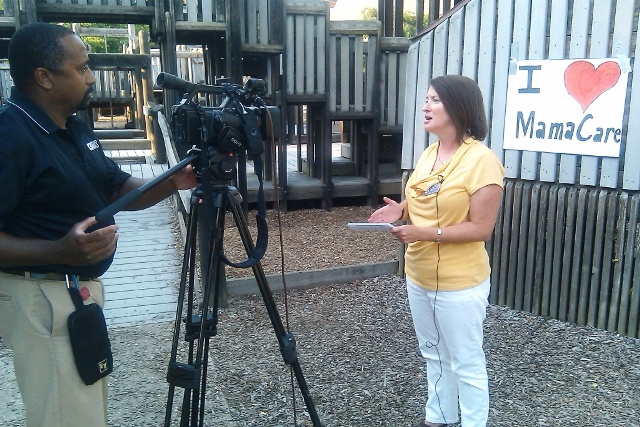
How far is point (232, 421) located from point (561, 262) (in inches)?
117

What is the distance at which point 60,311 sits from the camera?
6.93ft

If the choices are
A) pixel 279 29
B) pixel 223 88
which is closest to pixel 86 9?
pixel 279 29

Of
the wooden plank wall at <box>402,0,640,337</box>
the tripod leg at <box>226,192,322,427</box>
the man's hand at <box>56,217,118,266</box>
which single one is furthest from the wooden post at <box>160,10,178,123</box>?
the man's hand at <box>56,217,118,266</box>

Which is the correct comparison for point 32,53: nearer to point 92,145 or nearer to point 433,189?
point 92,145

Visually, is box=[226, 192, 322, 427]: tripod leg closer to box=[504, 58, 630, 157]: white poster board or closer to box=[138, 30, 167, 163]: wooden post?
box=[504, 58, 630, 157]: white poster board

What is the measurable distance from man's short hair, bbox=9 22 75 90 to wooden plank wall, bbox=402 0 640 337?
3.74m

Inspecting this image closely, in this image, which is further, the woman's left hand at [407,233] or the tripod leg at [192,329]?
the woman's left hand at [407,233]

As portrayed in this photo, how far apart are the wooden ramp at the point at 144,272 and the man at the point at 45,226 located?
277 centimetres

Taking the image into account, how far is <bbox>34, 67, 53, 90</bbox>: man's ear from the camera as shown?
2.12m

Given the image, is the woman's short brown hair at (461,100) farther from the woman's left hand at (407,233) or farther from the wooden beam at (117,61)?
the wooden beam at (117,61)

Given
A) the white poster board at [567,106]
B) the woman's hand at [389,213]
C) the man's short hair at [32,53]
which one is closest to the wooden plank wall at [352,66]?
the white poster board at [567,106]

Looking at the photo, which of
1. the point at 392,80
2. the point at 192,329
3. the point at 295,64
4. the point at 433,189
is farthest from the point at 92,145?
the point at 392,80

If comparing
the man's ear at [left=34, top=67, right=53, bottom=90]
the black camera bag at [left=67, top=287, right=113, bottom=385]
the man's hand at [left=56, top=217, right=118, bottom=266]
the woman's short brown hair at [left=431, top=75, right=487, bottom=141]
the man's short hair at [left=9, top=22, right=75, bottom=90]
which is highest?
the man's short hair at [left=9, top=22, right=75, bottom=90]

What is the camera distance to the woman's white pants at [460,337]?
9.09 ft
